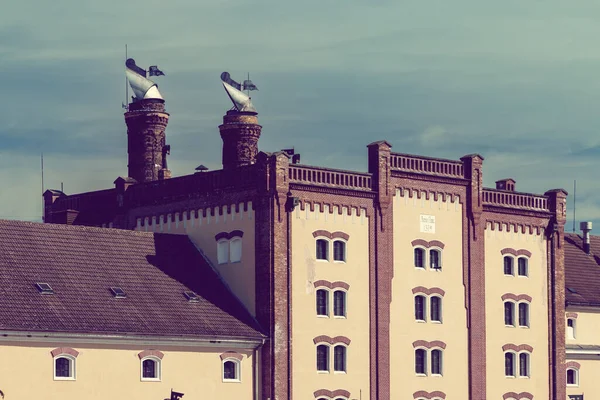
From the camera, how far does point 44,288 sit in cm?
6322

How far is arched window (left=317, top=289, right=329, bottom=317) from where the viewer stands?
69500mm

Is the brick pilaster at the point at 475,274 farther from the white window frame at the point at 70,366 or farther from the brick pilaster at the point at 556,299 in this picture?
the white window frame at the point at 70,366

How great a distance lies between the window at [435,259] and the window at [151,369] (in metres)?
15.8

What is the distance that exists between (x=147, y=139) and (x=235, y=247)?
1115 centimetres

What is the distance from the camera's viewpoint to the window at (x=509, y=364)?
76438 millimetres

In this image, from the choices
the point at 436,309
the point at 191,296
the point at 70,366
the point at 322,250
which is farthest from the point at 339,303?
the point at 70,366

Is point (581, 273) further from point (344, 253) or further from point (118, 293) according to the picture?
point (118, 293)

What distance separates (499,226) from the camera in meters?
76.9

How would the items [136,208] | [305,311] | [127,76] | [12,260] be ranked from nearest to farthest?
1. [12,260]
2. [305,311]
3. [136,208]
4. [127,76]

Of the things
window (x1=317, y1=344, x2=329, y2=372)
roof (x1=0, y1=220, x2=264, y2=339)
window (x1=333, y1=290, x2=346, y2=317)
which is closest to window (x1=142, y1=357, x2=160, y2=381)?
roof (x1=0, y1=220, x2=264, y2=339)

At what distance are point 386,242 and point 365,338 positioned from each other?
4.49 m

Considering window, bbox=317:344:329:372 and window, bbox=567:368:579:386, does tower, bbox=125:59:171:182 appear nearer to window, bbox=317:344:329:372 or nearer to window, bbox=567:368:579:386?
window, bbox=317:344:329:372

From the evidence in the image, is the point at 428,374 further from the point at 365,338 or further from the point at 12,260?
the point at 12,260

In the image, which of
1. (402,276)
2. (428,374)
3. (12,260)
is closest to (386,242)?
(402,276)
